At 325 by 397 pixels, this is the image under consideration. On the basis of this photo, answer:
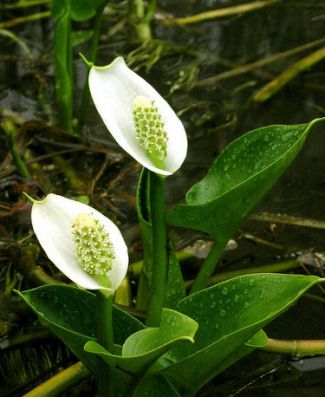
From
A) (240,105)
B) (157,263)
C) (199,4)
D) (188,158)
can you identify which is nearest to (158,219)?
(157,263)

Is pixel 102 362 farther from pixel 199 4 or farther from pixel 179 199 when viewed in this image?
pixel 199 4

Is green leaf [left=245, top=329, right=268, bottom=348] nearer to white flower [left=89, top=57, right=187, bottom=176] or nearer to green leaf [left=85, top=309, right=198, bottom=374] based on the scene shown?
green leaf [left=85, top=309, right=198, bottom=374]

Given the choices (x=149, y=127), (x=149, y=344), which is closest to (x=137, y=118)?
(x=149, y=127)

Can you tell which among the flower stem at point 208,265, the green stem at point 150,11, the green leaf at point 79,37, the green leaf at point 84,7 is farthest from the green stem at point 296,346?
the green stem at point 150,11

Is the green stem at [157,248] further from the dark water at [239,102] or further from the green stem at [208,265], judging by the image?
the dark water at [239,102]

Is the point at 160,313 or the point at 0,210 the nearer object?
the point at 160,313
